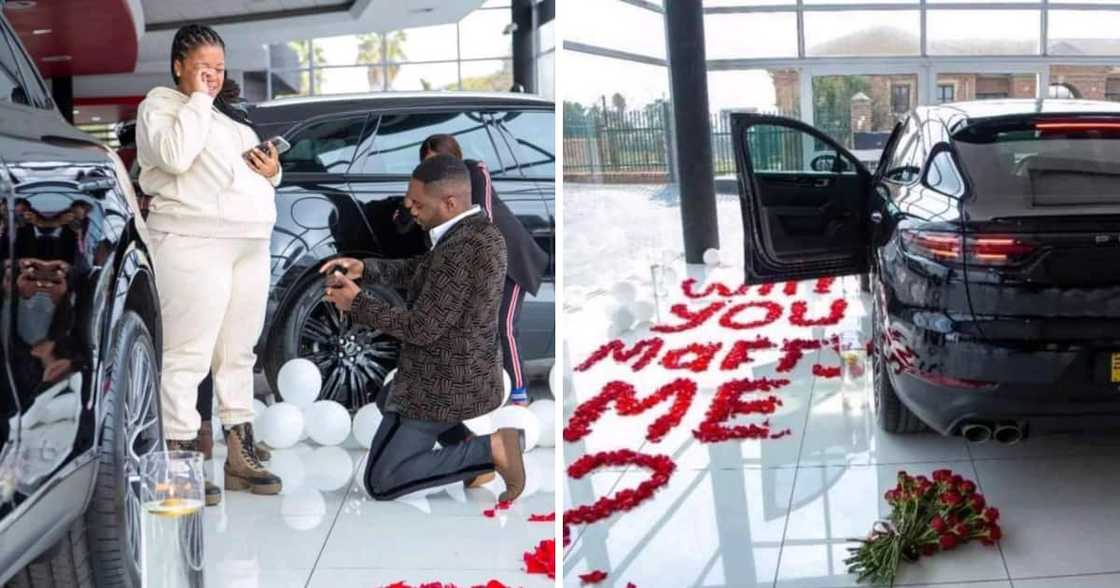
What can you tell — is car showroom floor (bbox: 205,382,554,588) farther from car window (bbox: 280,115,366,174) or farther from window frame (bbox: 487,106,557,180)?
window frame (bbox: 487,106,557,180)

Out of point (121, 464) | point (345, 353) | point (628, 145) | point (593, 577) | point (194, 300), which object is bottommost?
point (593, 577)

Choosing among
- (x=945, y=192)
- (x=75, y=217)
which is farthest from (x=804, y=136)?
(x=75, y=217)

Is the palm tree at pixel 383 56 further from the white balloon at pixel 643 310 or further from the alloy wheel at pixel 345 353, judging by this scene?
the alloy wheel at pixel 345 353

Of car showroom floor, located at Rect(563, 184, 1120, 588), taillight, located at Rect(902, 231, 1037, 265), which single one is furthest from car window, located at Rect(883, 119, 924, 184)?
car showroom floor, located at Rect(563, 184, 1120, 588)

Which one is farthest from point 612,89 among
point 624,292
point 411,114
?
point 624,292

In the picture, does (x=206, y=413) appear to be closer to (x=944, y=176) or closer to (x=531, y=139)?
(x=531, y=139)

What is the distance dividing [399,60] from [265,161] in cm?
883

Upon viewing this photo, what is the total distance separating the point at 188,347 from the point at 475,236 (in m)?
0.80

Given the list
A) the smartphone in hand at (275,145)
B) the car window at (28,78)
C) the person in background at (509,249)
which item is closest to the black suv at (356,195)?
the smartphone in hand at (275,145)

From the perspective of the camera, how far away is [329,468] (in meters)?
3.84

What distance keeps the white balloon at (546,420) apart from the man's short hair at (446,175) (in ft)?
3.17

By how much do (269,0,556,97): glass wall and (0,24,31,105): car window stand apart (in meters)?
4.46

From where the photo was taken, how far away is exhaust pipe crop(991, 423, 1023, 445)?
124 inches

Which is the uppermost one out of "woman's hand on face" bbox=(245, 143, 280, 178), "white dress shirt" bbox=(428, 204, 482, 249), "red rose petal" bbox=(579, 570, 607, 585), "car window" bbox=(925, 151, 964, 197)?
"woman's hand on face" bbox=(245, 143, 280, 178)
